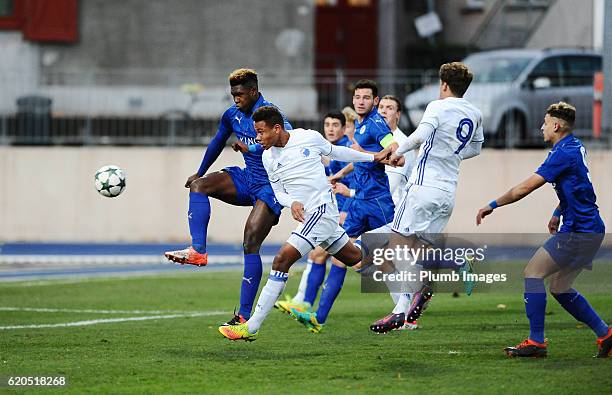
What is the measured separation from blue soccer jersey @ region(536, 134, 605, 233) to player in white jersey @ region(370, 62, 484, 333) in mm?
1270

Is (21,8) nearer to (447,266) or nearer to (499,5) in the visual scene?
(499,5)

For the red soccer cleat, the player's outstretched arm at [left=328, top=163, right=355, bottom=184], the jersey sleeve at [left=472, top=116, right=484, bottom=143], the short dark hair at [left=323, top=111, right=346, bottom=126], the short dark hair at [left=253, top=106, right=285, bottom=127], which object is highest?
the short dark hair at [left=323, top=111, right=346, bottom=126]

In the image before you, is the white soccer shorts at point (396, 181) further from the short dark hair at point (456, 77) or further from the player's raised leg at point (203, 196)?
the short dark hair at point (456, 77)

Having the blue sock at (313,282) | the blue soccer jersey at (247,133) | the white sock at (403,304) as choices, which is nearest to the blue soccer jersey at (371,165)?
the blue sock at (313,282)

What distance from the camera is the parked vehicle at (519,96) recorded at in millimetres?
23719

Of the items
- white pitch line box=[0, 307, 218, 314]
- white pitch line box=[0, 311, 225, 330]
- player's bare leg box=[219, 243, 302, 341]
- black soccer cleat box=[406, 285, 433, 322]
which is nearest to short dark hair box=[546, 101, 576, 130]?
black soccer cleat box=[406, 285, 433, 322]

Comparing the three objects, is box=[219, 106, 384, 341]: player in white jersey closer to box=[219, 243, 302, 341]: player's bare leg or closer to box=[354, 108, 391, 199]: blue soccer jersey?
box=[219, 243, 302, 341]: player's bare leg

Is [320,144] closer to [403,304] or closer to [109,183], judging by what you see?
[403,304]

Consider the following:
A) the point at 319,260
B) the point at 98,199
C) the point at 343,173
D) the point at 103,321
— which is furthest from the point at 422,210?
the point at 98,199

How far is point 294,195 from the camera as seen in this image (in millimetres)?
10453

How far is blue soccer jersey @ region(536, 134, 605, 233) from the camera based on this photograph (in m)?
9.49

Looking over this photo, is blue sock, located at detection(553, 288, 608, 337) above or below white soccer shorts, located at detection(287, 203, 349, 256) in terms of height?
below

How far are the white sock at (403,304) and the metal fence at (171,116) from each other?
43.9ft

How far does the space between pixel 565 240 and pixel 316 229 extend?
2088 mm
